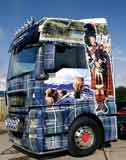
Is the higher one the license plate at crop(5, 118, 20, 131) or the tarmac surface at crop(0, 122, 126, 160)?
Answer: the license plate at crop(5, 118, 20, 131)

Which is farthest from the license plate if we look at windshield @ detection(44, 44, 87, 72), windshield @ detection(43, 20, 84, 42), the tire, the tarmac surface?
windshield @ detection(43, 20, 84, 42)

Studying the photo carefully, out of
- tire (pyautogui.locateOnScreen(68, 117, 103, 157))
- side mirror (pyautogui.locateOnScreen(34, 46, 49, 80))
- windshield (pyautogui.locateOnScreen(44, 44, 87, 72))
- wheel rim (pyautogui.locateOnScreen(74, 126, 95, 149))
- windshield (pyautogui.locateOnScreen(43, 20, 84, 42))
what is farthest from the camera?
wheel rim (pyautogui.locateOnScreen(74, 126, 95, 149))

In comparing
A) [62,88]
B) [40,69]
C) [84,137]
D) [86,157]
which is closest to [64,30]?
[40,69]

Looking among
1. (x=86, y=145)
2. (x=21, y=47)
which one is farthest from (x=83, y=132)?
(x=21, y=47)

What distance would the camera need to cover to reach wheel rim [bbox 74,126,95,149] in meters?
9.07

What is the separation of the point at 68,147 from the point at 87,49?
7.67 feet

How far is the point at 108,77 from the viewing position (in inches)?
375

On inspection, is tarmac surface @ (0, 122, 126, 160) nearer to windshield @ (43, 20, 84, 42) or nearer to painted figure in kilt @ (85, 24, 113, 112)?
painted figure in kilt @ (85, 24, 113, 112)

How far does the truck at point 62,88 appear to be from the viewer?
8.52 meters

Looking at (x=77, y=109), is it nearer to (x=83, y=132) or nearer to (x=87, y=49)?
(x=83, y=132)

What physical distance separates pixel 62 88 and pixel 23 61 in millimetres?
1362

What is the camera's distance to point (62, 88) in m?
8.72

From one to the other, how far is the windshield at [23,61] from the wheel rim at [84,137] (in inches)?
72.3

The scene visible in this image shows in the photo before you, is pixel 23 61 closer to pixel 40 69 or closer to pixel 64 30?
pixel 40 69
